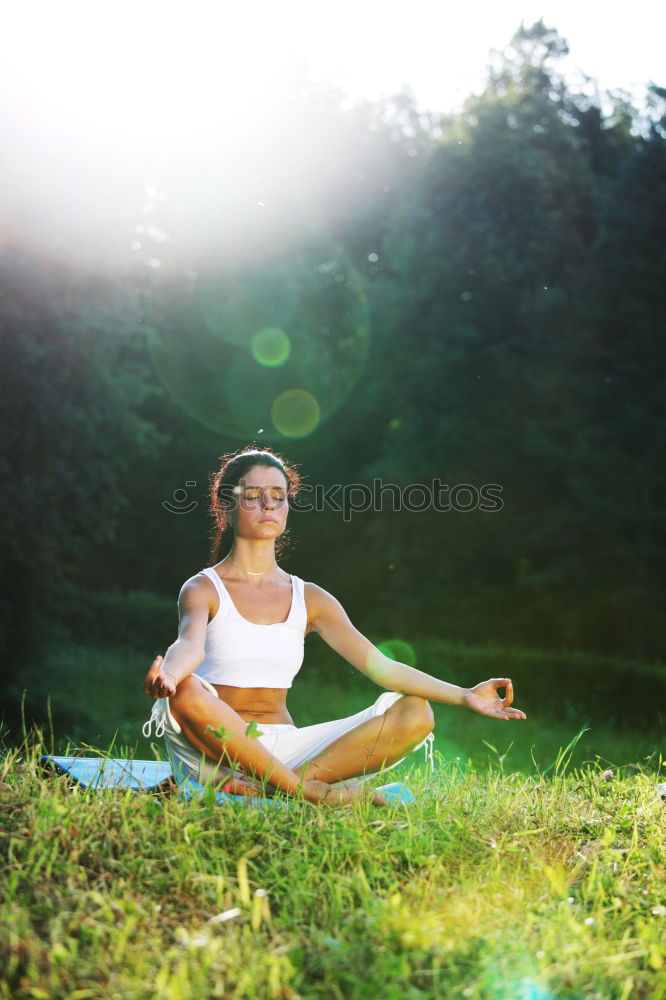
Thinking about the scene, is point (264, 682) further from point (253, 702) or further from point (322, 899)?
point (322, 899)

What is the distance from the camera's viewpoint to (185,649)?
3.87 metres

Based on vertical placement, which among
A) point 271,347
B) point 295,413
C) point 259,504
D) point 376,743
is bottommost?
point 376,743

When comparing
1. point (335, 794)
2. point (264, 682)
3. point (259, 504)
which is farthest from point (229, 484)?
point (335, 794)

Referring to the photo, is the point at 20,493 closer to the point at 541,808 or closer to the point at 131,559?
the point at 541,808

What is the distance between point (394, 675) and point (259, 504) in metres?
0.96

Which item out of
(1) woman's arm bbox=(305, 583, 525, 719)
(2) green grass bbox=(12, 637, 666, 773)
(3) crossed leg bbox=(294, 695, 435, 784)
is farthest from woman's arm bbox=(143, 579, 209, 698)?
(2) green grass bbox=(12, 637, 666, 773)

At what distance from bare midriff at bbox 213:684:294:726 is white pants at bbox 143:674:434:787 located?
1.5 inches

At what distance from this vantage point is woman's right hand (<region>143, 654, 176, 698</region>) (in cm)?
344

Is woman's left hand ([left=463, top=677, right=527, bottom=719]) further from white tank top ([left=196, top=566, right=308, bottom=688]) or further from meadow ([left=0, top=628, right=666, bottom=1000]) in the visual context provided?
white tank top ([left=196, top=566, right=308, bottom=688])

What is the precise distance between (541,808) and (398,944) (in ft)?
4.71

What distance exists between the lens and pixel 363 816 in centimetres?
366

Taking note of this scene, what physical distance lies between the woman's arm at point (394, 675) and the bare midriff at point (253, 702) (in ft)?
1.28

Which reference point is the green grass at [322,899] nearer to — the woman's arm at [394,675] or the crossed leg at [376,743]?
the crossed leg at [376,743]

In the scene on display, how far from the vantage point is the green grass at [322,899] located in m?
2.57
